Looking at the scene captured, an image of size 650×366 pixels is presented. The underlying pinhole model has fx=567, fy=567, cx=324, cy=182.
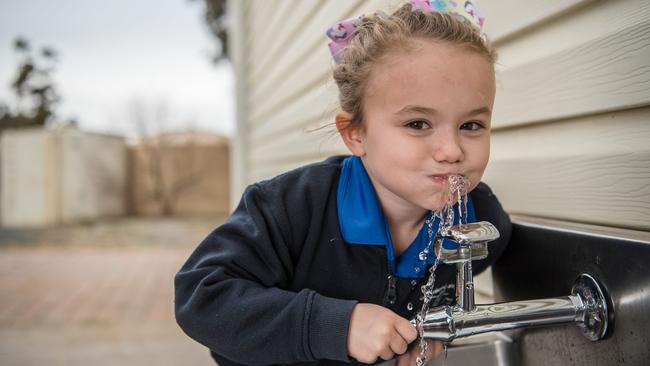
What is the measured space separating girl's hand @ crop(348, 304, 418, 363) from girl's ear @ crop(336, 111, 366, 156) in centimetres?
33

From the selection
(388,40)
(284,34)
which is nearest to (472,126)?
(388,40)

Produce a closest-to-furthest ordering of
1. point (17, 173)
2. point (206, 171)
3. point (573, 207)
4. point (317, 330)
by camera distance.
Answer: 1. point (317, 330)
2. point (573, 207)
3. point (17, 173)
4. point (206, 171)

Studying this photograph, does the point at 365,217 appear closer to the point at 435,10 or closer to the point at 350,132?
the point at 350,132

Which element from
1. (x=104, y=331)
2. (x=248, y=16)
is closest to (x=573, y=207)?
(x=104, y=331)

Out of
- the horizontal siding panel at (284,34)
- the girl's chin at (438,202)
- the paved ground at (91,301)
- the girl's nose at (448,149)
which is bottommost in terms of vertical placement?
the paved ground at (91,301)

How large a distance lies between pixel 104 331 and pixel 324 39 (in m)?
2.76

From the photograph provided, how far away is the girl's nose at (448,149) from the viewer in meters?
0.86

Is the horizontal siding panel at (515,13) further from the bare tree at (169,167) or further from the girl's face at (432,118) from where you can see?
the bare tree at (169,167)

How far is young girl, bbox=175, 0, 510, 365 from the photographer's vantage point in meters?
0.87

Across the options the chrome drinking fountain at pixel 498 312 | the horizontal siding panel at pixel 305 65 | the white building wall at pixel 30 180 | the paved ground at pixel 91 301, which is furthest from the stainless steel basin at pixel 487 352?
the white building wall at pixel 30 180

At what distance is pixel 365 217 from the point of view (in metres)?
1.06

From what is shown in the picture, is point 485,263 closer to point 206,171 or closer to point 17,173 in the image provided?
point 17,173

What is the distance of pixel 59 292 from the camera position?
5.20 metres

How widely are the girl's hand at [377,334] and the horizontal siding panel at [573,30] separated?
581mm
